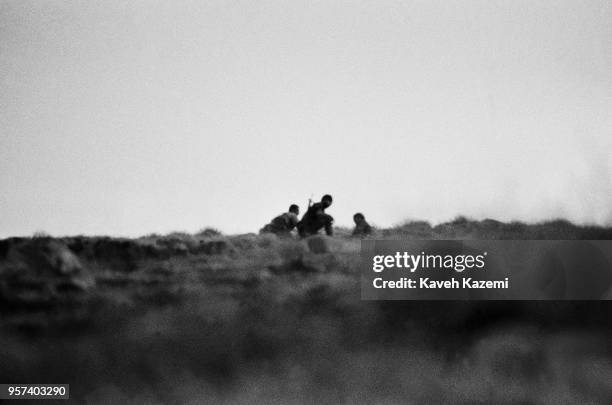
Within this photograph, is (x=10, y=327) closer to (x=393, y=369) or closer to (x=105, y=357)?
(x=105, y=357)

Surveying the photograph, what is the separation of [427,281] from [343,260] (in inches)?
94.1

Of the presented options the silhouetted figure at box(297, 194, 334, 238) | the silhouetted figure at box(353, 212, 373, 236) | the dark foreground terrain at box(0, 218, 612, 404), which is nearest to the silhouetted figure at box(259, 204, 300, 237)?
the silhouetted figure at box(297, 194, 334, 238)

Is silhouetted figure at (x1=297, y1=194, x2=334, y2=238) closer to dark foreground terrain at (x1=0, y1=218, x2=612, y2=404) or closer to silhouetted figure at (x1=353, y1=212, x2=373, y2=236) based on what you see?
silhouetted figure at (x1=353, y1=212, x2=373, y2=236)

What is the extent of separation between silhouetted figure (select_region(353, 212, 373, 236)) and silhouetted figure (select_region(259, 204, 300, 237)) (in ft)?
7.21

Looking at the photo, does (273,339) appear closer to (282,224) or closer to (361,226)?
(361,226)

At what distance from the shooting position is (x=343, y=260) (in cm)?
1717

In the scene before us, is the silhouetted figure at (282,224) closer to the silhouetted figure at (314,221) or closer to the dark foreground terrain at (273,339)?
the silhouetted figure at (314,221)

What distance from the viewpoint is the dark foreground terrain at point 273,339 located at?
1254 cm

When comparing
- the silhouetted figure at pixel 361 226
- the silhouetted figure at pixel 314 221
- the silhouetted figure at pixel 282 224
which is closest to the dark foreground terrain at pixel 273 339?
the silhouetted figure at pixel 314 221

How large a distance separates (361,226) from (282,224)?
112 inches

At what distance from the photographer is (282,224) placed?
2386cm

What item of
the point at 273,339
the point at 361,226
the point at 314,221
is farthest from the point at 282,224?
the point at 273,339

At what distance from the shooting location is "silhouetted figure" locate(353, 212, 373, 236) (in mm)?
22550

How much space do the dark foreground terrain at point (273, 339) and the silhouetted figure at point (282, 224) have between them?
21.7 ft
